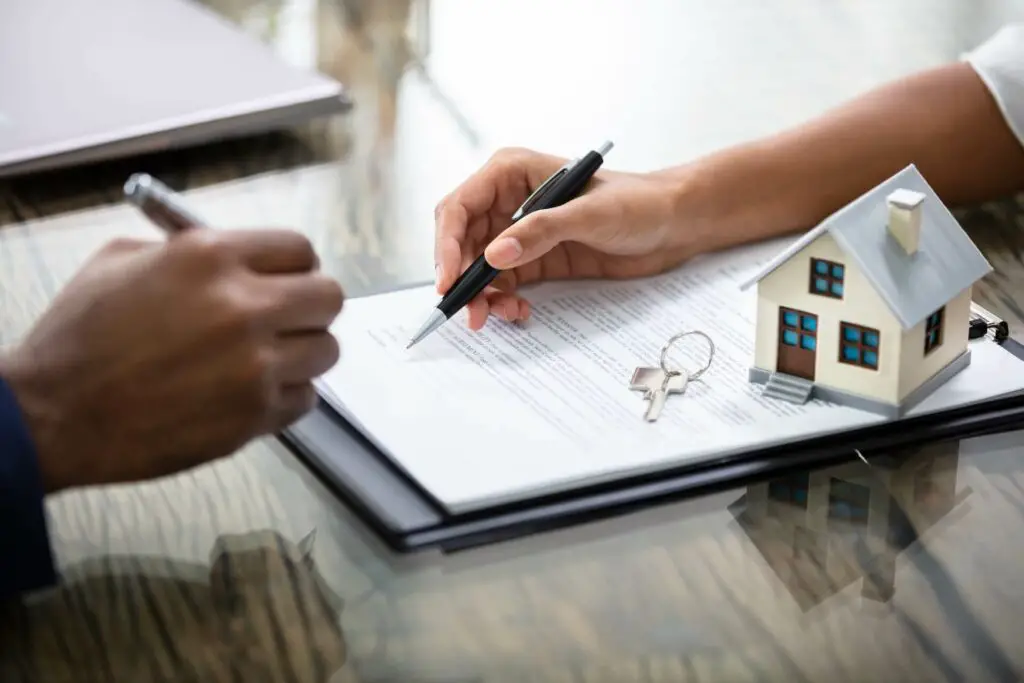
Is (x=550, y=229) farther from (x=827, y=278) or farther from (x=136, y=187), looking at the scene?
(x=136, y=187)

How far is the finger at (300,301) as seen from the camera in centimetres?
77

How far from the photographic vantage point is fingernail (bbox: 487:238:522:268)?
0.95 meters

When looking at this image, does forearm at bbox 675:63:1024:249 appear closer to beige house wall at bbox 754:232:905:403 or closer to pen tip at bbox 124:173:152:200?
beige house wall at bbox 754:232:905:403

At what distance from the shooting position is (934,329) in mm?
854

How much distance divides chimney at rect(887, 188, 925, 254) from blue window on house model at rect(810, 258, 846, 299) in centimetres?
4

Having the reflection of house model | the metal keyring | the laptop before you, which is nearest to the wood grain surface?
the reflection of house model

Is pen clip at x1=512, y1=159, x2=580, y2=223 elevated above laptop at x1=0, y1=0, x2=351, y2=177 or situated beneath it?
elevated above

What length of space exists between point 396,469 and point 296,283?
0.37 feet

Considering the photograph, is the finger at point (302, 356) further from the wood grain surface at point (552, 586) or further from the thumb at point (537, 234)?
the thumb at point (537, 234)

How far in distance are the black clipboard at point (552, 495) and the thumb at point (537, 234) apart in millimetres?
165

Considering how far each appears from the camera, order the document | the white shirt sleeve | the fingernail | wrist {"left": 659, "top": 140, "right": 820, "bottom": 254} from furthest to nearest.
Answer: the white shirt sleeve
wrist {"left": 659, "top": 140, "right": 820, "bottom": 254}
the fingernail
the document

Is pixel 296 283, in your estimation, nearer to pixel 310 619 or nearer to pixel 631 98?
pixel 310 619

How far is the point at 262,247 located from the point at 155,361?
86 millimetres

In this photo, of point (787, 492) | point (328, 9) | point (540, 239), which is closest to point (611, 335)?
point (540, 239)
